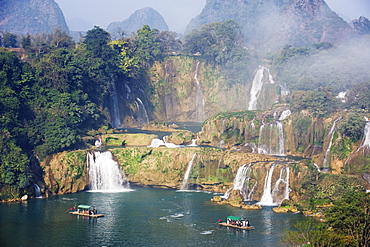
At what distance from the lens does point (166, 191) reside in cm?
5497

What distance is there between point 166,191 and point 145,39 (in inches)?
1861

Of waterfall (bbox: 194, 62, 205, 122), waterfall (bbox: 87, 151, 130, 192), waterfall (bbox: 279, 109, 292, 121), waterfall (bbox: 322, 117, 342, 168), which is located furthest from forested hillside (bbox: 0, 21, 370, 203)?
waterfall (bbox: 87, 151, 130, 192)

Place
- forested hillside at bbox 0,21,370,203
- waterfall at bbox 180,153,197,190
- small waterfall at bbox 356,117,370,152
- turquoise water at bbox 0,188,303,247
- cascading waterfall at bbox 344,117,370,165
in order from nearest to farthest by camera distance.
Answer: turquoise water at bbox 0,188,303,247 → cascading waterfall at bbox 344,117,370,165 → small waterfall at bbox 356,117,370,152 → waterfall at bbox 180,153,197,190 → forested hillside at bbox 0,21,370,203

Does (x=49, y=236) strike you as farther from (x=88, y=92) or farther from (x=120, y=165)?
(x=88, y=92)

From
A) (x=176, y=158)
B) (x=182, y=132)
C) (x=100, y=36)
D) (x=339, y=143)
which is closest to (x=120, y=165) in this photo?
(x=176, y=158)

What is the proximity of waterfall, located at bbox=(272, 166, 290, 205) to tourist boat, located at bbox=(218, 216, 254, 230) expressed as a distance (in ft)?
25.4

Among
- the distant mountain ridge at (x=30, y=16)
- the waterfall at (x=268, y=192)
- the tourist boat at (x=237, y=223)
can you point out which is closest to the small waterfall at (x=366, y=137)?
the waterfall at (x=268, y=192)

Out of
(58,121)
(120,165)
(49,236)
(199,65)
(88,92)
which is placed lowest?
(49,236)

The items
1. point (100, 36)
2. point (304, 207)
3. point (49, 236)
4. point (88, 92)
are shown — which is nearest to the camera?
point (49, 236)

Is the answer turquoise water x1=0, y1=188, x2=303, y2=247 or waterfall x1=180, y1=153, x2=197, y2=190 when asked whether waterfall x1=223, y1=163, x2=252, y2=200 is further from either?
waterfall x1=180, y1=153, x2=197, y2=190

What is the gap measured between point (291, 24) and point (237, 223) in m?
103

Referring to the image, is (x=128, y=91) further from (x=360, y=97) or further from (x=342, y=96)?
(x=360, y=97)

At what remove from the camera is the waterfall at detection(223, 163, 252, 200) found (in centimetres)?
5147

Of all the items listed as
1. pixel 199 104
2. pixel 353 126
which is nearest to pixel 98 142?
pixel 353 126
